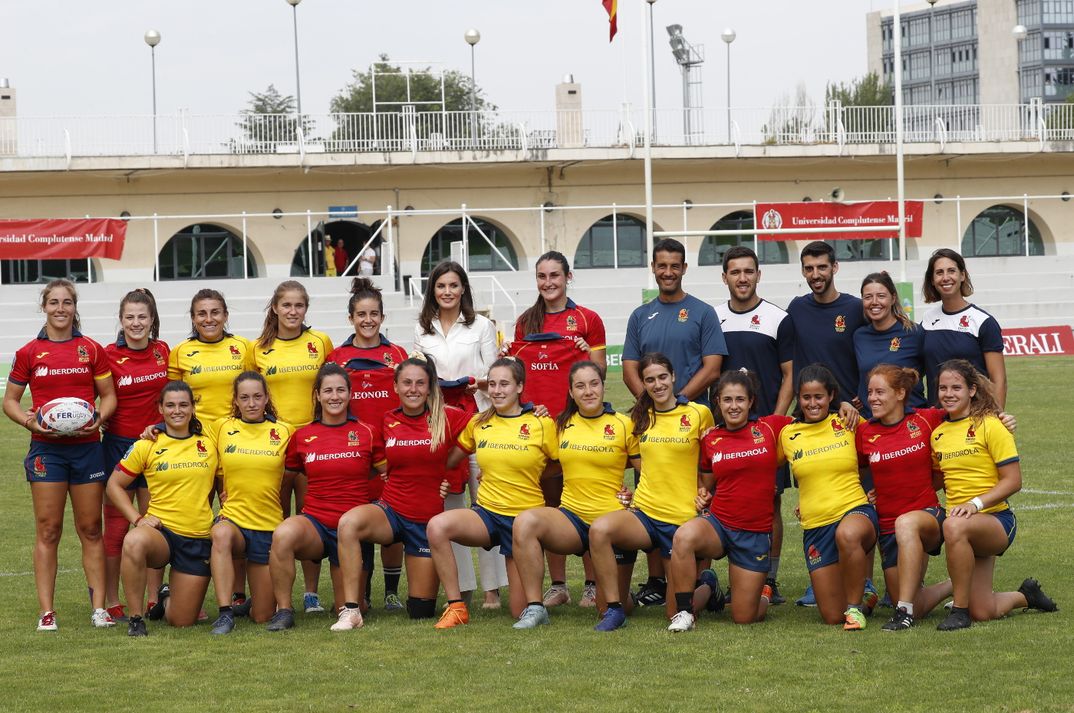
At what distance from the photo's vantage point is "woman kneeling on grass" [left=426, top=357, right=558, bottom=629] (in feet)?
22.1

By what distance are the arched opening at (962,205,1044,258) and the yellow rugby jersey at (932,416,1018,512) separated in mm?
30315

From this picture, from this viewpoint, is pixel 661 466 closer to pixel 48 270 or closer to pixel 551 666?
pixel 551 666

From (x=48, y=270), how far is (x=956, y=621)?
28112mm

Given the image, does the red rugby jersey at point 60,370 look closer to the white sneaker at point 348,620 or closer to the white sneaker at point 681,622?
the white sneaker at point 348,620

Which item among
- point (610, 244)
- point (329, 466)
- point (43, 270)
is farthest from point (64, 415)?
point (610, 244)

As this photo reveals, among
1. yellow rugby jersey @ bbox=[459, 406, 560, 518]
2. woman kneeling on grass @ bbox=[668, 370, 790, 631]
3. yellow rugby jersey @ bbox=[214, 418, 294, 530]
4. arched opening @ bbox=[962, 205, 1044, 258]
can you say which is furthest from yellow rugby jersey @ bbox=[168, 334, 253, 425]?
arched opening @ bbox=[962, 205, 1044, 258]

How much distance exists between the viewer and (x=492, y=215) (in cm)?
3284

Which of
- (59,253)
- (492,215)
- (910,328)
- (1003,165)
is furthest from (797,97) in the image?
(910,328)

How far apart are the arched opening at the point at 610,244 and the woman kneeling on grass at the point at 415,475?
88.3 ft

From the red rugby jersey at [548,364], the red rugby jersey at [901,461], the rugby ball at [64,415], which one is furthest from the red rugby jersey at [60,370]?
the red rugby jersey at [901,461]

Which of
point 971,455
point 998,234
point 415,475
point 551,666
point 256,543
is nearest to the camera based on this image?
point 551,666

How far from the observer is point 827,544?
6.43m

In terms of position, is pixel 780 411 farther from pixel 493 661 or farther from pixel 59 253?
pixel 59 253

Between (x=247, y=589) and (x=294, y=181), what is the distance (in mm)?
25367
